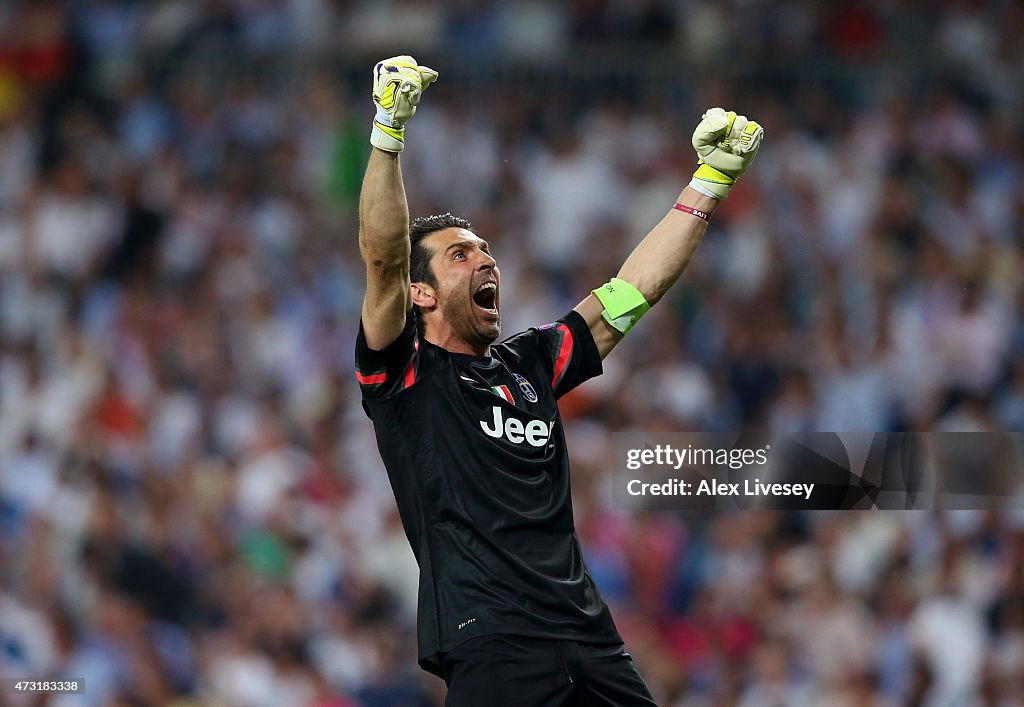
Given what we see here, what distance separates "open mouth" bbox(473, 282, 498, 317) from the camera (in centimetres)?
443

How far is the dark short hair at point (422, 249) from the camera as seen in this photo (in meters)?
4.48

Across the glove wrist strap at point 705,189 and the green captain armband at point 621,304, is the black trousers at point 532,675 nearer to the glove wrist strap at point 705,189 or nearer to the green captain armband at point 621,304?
the green captain armband at point 621,304

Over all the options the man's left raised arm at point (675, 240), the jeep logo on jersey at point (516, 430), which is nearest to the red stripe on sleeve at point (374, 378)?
the jeep logo on jersey at point (516, 430)

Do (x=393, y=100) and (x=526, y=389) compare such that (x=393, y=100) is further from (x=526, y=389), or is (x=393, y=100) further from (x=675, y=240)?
(x=675, y=240)

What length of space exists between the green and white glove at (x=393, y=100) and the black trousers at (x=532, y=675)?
4.59 ft

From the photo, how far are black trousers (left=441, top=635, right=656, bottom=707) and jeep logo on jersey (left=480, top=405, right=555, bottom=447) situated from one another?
0.58 meters

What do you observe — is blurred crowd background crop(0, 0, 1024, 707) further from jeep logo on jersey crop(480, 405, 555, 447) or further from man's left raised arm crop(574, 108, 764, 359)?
jeep logo on jersey crop(480, 405, 555, 447)

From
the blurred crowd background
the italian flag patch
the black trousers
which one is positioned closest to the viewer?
the black trousers

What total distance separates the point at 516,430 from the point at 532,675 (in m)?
0.71

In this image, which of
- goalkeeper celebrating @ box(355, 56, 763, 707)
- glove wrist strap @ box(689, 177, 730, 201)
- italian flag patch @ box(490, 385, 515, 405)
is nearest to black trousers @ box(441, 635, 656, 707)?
goalkeeper celebrating @ box(355, 56, 763, 707)

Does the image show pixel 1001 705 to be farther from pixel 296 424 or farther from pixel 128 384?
pixel 128 384

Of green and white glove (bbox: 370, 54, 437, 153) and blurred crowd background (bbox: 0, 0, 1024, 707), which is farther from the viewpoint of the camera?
blurred crowd background (bbox: 0, 0, 1024, 707)

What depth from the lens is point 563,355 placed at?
184 inches

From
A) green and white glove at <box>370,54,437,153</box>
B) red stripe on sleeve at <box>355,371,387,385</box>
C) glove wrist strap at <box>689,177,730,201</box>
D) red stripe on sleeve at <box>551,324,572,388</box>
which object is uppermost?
green and white glove at <box>370,54,437,153</box>
